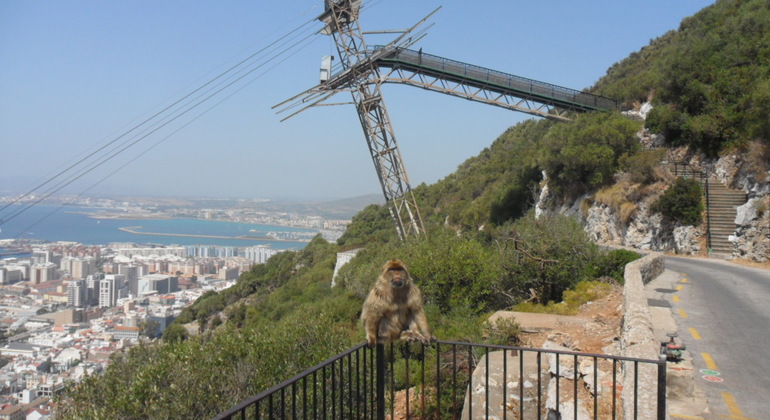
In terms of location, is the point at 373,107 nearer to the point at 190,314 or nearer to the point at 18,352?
the point at 18,352

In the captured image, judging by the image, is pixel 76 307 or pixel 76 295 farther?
pixel 76 295

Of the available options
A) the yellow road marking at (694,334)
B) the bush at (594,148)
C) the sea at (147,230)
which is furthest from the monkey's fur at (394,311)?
the sea at (147,230)

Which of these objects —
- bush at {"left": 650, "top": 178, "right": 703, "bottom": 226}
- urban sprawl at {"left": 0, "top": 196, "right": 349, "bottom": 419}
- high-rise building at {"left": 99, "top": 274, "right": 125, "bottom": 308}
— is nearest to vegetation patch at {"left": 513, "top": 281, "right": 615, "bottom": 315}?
bush at {"left": 650, "top": 178, "right": 703, "bottom": 226}

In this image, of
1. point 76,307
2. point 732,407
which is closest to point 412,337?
point 732,407

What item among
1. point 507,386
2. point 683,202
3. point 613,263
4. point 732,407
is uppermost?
point 683,202

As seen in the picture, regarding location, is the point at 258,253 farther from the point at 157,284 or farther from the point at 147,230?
the point at 147,230

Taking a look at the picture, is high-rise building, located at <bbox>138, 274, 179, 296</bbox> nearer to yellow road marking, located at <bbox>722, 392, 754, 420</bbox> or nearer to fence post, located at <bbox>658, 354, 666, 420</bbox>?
yellow road marking, located at <bbox>722, 392, 754, 420</bbox>

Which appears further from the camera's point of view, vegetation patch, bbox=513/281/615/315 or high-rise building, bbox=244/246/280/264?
high-rise building, bbox=244/246/280/264
